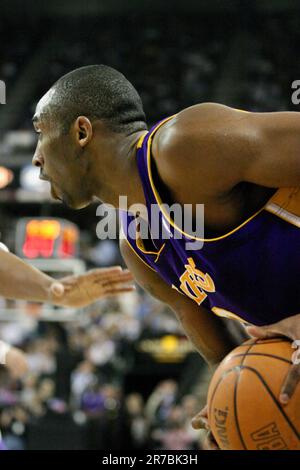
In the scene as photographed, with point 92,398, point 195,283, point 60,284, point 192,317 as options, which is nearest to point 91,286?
point 60,284

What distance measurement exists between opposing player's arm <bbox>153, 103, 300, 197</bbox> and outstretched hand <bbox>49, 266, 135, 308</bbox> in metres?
1.01

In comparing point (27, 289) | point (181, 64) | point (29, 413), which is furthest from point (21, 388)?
point (181, 64)

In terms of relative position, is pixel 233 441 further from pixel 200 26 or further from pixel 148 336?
pixel 200 26

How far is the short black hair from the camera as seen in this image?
252 cm

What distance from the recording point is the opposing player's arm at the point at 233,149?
2174 mm

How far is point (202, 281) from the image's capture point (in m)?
2.53

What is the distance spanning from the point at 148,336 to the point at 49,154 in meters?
9.37

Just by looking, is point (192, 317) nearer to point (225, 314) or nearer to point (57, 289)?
point (225, 314)

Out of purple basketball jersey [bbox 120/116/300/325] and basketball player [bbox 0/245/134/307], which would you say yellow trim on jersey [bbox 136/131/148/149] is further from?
basketball player [bbox 0/245/134/307]

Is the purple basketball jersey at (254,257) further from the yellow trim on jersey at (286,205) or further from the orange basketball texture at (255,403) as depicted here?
the orange basketball texture at (255,403)

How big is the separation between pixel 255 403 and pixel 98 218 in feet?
48.7

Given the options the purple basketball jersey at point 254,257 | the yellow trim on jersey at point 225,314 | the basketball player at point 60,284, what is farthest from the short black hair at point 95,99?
the basketball player at point 60,284

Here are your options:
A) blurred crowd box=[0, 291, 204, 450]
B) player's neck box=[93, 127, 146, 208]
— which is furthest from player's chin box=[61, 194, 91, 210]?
blurred crowd box=[0, 291, 204, 450]

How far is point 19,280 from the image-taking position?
3291mm
